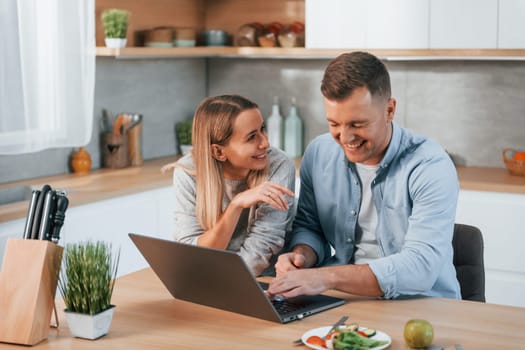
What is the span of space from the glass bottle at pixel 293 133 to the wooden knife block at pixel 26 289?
10.3 feet

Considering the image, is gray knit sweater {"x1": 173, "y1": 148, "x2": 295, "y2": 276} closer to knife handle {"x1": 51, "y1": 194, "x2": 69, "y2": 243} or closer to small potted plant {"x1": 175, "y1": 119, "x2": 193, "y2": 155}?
knife handle {"x1": 51, "y1": 194, "x2": 69, "y2": 243}

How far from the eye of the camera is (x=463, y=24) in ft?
13.8

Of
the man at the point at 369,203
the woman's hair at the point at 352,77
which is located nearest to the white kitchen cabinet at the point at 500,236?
the man at the point at 369,203

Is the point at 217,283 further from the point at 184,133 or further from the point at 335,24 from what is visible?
the point at 184,133

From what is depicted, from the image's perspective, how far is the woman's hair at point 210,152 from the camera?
259cm

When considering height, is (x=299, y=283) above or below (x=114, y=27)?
below

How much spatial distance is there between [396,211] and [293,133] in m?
2.49

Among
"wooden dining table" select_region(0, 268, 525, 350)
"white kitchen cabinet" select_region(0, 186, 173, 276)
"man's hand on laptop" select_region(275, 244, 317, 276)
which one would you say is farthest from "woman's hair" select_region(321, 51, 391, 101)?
"white kitchen cabinet" select_region(0, 186, 173, 276)

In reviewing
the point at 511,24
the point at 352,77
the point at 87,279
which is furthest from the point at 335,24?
the point at 87,279

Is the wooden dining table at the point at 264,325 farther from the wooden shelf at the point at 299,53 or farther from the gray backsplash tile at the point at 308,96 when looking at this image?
the wooden shelf at the point at 299,53

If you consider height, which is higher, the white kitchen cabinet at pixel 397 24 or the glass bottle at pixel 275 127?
the white kitchen cabinet at pixel 397 24

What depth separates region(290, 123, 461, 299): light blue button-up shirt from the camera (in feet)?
7.51

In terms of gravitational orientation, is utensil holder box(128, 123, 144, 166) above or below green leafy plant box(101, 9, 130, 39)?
below

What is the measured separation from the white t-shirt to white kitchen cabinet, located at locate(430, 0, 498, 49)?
5.96ft
